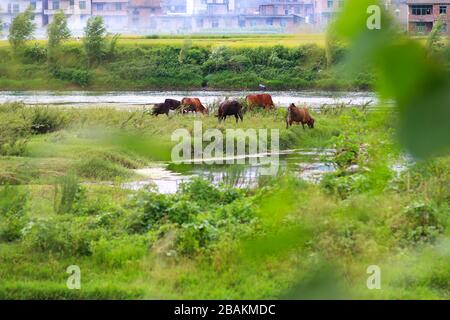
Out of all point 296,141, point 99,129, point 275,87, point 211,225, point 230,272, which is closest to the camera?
point 99,129

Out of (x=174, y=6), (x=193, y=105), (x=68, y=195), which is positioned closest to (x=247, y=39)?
(x=68, y=195)

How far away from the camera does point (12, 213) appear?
3.16m

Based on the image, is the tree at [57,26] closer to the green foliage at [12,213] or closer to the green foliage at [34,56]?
the green foliage at [34,56]

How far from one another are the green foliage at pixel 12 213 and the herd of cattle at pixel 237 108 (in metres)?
2.44

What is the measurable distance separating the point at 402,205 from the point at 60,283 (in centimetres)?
132

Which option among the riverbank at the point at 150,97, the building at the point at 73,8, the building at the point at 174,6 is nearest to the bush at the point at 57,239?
the building at the point at 73,8

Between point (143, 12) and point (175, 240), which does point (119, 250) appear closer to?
point (175, 240)

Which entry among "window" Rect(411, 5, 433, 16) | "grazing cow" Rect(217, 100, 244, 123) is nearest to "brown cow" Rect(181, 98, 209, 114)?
"grazing cow" Rect(217, 100, 244, 123)

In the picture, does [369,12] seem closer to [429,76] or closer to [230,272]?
[429,76]

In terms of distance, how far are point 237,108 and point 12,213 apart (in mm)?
4328

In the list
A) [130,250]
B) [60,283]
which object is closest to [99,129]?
[60,283]

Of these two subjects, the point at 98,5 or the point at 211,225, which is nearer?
the point at 98,5

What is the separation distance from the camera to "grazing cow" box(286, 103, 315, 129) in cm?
641

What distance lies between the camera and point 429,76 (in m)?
0.16
